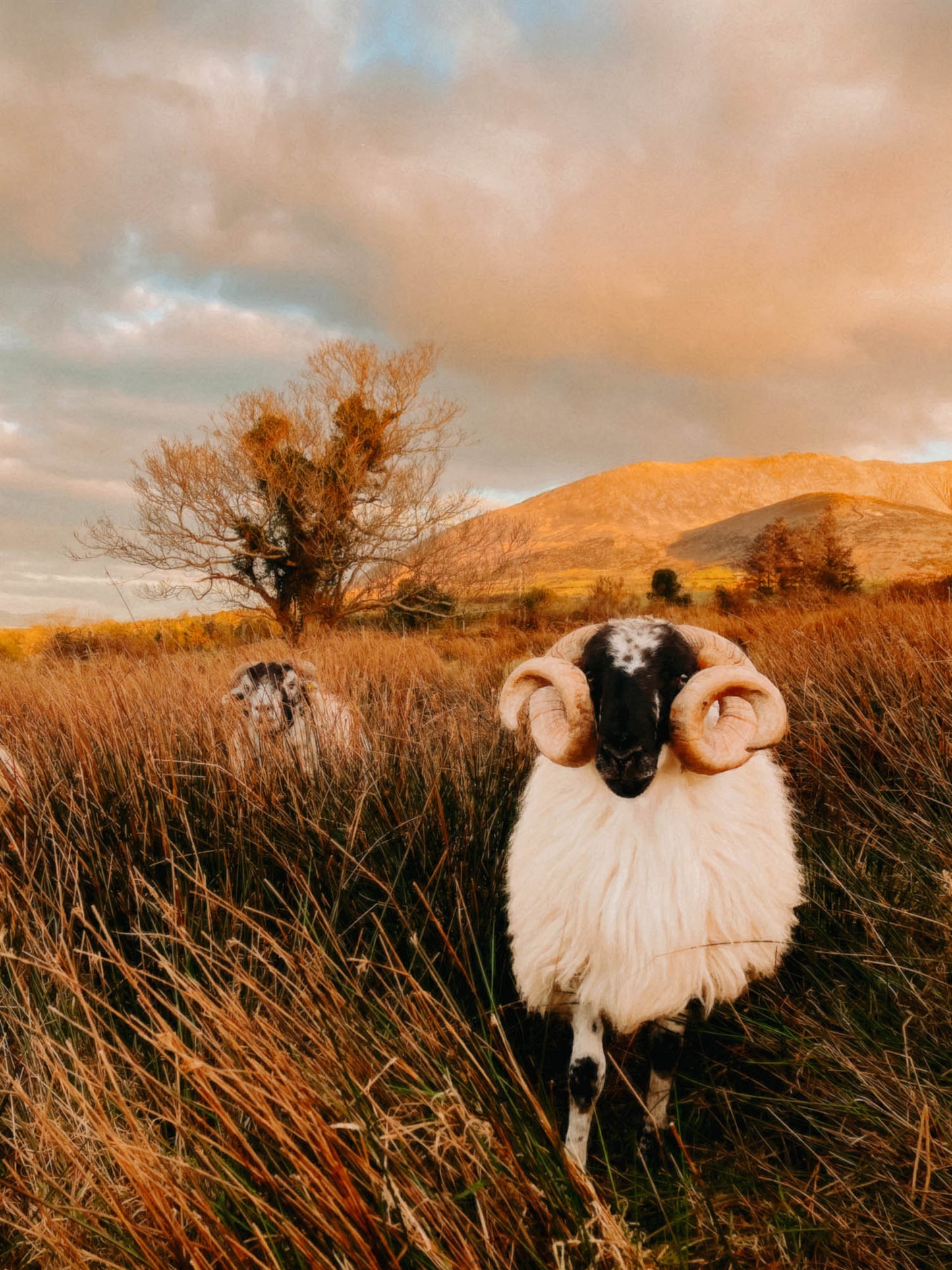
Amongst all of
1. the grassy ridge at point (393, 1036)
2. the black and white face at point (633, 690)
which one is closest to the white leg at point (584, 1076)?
the grassy ridge at point (393, 1036)

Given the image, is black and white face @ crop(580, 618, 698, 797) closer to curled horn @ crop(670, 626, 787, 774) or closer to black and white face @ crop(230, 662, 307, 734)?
curled horn @ crop(670, 626, 787, 774)

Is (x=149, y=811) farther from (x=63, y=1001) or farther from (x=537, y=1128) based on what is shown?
(x=537, y=1128)

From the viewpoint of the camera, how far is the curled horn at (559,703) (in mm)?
2215

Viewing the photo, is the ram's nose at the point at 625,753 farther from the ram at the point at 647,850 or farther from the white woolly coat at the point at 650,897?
the white woolly coat at the point at 650,897

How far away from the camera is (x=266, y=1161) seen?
166 centimetres

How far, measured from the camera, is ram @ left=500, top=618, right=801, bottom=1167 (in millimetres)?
2191

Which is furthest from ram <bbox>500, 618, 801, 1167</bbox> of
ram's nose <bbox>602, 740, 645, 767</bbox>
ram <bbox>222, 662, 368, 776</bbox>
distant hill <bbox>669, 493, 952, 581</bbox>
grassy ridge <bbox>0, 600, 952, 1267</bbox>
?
distant hill <bbox>669, 493, 952, 581</bbox>

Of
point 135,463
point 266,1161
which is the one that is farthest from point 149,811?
point 135,463

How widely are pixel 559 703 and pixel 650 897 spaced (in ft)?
2.31

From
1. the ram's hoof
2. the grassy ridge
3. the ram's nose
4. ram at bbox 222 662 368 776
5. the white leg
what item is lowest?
the ram's hoof

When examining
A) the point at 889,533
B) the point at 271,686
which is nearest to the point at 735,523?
the point at 889,533

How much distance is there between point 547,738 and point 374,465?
22381 millimetres

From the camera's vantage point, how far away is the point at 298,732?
4.31m

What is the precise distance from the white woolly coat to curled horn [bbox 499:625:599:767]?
0.23 meters
